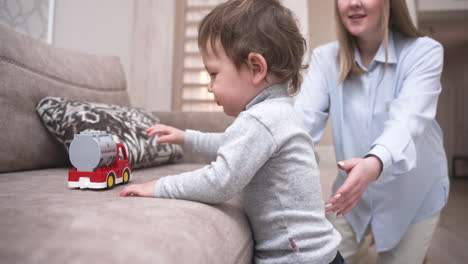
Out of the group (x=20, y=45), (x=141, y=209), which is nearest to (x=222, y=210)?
(x=141, y=209)

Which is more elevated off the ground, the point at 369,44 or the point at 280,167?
the point at 369,44

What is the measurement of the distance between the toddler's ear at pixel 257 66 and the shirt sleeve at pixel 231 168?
13 centimetres

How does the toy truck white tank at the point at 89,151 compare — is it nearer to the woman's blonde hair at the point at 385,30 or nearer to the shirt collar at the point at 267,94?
the shirt collar at the point at 267,94

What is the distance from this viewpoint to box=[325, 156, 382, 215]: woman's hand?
0.84m

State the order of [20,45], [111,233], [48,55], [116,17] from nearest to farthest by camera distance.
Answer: [111,233]
[20,45]
[48,55]
[116,17]

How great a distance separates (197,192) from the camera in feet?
2.26

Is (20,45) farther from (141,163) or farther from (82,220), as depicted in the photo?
(82,220)

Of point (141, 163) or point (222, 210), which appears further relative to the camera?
point (141, 163)

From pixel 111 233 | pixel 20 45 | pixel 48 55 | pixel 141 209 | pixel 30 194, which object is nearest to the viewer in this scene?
pixel 111 233

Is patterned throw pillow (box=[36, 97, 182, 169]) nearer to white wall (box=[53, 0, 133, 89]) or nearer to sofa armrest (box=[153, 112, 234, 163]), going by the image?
sofa armrest (box=[153, 112, 234, 163])

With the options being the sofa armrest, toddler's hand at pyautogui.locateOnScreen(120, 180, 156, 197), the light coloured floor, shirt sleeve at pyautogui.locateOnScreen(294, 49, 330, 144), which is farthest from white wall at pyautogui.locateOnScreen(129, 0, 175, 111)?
toddler's hand at pyautogui.locateOnScreen(120, 180, 156, 197)

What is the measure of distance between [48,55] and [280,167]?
98 centimetres

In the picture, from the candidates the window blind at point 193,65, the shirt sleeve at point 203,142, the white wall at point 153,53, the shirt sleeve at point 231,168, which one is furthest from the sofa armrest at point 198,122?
the white wall at point 153,53

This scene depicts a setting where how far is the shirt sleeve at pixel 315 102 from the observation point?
131cm
